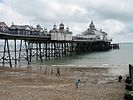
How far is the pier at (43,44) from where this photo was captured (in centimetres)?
4551

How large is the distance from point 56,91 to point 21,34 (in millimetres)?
28418

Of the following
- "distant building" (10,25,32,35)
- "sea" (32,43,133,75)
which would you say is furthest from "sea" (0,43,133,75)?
"distant building" (10,25,32,35)

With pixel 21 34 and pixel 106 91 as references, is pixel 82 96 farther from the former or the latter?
pixel 21 34

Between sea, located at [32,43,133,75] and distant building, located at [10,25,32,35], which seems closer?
sea, located at [32,43,133,75]

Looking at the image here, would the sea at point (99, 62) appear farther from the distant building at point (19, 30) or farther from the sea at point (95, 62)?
the distant building at point (19, 30)

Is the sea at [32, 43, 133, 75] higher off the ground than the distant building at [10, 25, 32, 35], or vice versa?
the distant building at [10, 25, 32, 35]

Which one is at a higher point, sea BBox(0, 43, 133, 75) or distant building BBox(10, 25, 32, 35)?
distant building BBox(10, 25, 32, 35)

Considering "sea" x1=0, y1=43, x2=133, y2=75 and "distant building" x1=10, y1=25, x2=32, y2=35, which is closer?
"sea" x1=0, y1=43, x2=133, y2=75

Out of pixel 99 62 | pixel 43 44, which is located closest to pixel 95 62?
pixel 99 62

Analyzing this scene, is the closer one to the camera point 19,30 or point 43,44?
point 19,30

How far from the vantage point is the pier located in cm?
4551

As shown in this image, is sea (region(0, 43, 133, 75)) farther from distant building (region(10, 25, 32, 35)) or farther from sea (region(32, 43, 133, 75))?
distant building (region(10, 25, 32, 35))

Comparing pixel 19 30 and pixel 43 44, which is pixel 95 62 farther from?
pixel 43 44

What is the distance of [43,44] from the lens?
86500 mm
